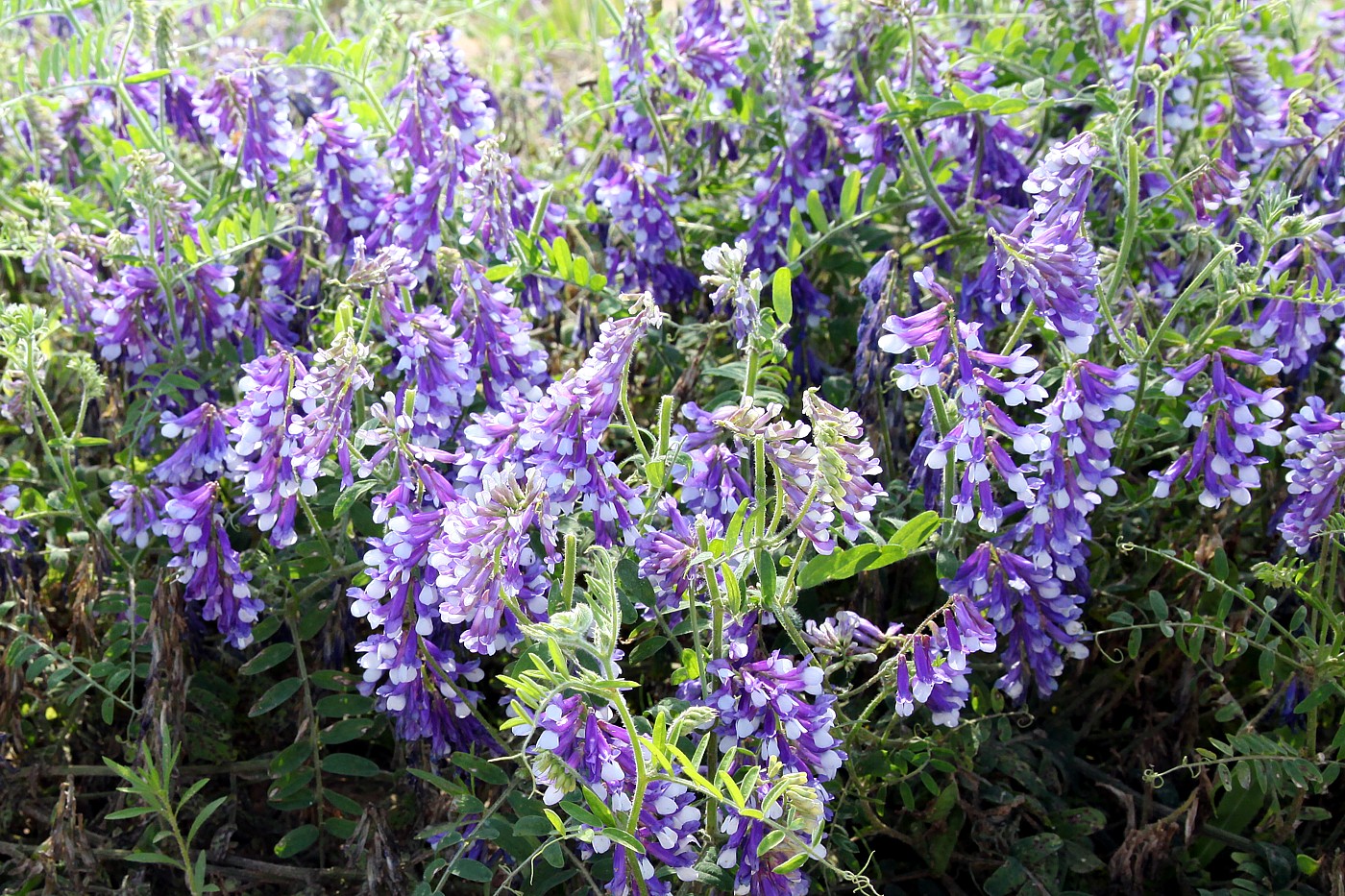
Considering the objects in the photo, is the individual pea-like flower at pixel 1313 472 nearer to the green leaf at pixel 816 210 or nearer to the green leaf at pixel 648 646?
the green leaf at pixel 816 210

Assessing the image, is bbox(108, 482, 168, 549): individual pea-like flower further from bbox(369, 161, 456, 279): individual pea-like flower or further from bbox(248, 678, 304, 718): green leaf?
bbox(369, 161, 456, 279): individual pea-like flower

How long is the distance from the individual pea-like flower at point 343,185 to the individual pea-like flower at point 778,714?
121cm

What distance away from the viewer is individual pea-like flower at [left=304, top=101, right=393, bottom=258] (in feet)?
7.79

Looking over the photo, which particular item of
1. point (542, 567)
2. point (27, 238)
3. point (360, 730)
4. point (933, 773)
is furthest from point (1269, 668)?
point (27, 238)

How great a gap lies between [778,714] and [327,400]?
2.30ft

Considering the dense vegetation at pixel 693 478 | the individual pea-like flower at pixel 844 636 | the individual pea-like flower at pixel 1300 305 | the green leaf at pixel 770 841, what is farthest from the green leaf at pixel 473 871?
the individual pea-like flower at pixel 1300 305

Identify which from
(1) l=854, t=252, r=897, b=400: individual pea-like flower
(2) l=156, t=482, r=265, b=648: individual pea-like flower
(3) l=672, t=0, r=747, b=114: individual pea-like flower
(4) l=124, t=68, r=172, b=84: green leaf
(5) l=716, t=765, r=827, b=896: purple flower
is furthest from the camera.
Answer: (3) l=672, t=0, r=747, b=114: individual pea-like flower

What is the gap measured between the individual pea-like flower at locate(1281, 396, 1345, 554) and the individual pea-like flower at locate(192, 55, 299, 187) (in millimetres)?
1769

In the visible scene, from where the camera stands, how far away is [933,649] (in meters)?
1.72

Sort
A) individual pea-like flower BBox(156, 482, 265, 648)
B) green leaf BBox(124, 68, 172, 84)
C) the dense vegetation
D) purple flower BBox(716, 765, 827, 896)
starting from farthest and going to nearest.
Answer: green leaf BBox(124, 68, 172, 84), individual pea-like flower BBox(156, 482, 265, 648), the dense vegetation, purple flower BBox(716, 765, 827, 896)

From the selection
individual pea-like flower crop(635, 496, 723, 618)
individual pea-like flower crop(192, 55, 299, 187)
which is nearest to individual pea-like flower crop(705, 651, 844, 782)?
individual pea-like flower crop(635, 496, 723, 618)

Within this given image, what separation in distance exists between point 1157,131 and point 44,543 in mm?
2170

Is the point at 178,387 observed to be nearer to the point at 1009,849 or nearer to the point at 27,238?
the point at 27,238

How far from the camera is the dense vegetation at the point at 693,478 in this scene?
1640 millimetres
